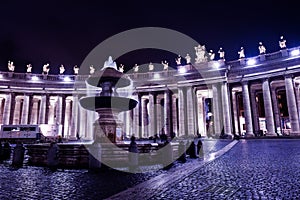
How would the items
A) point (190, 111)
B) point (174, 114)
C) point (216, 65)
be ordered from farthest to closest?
1. point (174, 114)
2. point (190, 111)
3. point (216, 65)

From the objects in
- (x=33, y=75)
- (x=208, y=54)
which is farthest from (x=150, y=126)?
(x=33, y=75)

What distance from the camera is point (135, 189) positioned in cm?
615

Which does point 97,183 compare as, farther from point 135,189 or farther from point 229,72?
point 229,72

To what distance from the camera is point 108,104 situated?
14438 mm

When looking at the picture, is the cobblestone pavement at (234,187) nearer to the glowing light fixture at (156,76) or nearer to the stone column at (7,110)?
the glowing light fixture at (156,76)

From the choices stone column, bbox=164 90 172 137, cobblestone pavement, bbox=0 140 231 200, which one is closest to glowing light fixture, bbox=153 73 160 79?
stone column, bbox=164 90 172 137

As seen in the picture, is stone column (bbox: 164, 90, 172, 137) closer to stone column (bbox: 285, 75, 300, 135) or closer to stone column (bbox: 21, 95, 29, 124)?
stone column (bbox: 285, 75, 300, 135)

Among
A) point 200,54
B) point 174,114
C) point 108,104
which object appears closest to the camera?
point 108,104

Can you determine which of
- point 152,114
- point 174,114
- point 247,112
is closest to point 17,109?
point 152,114

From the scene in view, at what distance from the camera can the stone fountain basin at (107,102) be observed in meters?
14.1

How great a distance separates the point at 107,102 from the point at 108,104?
0.70ft

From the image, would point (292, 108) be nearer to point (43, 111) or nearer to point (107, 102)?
point (107, 102)

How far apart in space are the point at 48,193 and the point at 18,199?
2.43 ft

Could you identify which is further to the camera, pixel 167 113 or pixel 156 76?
pixel 156 76
